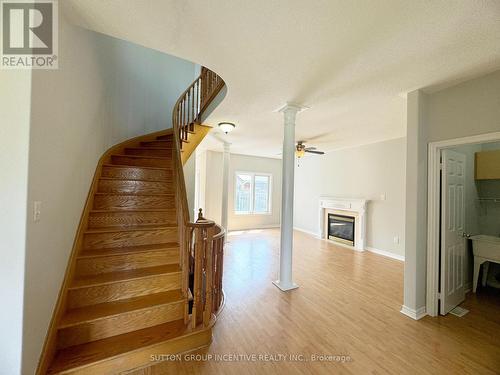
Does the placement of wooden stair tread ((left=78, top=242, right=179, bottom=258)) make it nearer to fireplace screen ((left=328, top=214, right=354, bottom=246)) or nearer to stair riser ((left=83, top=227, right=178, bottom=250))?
stair riser ((left=83, top=227, right=178, bottom=250))

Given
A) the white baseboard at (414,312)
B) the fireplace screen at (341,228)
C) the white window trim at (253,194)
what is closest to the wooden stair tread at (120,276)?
the white baseboard at (414,312)

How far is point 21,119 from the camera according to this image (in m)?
1.20

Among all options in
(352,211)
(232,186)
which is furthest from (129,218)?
(352,211)

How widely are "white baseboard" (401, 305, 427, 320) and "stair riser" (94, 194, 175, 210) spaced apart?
304cm

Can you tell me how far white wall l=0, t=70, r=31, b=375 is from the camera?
3.88ft

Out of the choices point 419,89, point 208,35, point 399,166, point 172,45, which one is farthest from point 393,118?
point 172,45

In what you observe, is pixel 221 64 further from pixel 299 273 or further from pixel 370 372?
pixel 299 273

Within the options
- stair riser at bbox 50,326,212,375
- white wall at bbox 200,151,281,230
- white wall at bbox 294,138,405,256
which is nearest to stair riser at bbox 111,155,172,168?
stair riser at bbox 50,326,212,375

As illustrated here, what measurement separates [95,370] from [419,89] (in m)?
3.86

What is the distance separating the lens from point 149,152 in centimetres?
359

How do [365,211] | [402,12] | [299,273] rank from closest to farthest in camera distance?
1. [402,12]
2. [299,273]
3. [365,211]

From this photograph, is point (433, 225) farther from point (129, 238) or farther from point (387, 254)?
point (129, 238)

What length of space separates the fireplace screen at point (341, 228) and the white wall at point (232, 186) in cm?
211

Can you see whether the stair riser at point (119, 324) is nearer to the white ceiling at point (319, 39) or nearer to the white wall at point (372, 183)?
the white ceiling at point (319, 39)
